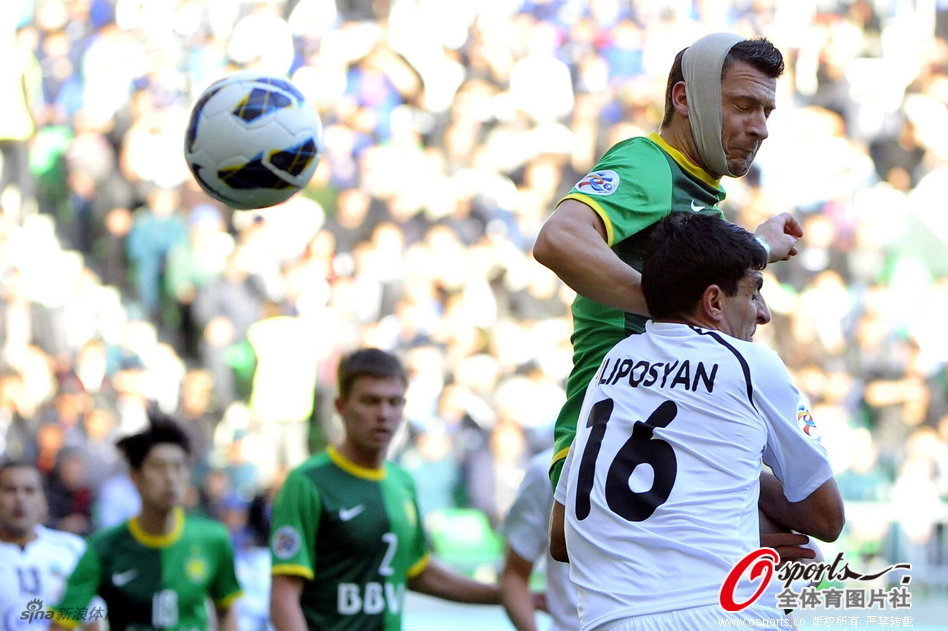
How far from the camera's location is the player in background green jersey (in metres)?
6.18

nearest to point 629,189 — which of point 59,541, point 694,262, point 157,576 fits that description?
point 694,262

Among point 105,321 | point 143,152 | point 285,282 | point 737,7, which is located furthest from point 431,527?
point 737,7

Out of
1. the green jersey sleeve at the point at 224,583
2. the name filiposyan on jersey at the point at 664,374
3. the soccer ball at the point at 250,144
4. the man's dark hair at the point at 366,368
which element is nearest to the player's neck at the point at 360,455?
the man's dark hair at the point at 366,368

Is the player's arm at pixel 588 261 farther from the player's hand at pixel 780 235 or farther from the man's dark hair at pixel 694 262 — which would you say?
the player's hand at pixel 780 235

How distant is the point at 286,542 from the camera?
616 cm

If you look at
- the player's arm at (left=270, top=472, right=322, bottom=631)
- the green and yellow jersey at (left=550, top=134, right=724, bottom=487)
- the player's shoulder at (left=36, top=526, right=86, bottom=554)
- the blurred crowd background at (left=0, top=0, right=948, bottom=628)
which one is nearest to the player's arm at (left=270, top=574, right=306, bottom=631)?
the player's arm at (left=270, top=472, right=322, bottom=631)

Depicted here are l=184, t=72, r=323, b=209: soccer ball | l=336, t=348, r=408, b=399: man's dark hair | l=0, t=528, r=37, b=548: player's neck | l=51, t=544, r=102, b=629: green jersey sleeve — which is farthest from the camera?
l=0, t=528, r=37, b=548: player's neck

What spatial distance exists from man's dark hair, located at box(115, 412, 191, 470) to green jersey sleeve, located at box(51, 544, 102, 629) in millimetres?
481

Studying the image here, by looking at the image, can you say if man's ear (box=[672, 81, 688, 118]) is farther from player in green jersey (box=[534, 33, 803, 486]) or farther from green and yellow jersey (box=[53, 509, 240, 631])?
green and yellow jersey (box=[53, 509, 240, 631])

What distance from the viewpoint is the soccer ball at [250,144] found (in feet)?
18.5

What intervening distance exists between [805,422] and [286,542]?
3.12 metres

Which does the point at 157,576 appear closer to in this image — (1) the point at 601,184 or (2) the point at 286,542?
(2) the point at 286,542

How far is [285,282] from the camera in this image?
514 inches

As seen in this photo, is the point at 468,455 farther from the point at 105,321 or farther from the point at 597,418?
the point at 597,418
